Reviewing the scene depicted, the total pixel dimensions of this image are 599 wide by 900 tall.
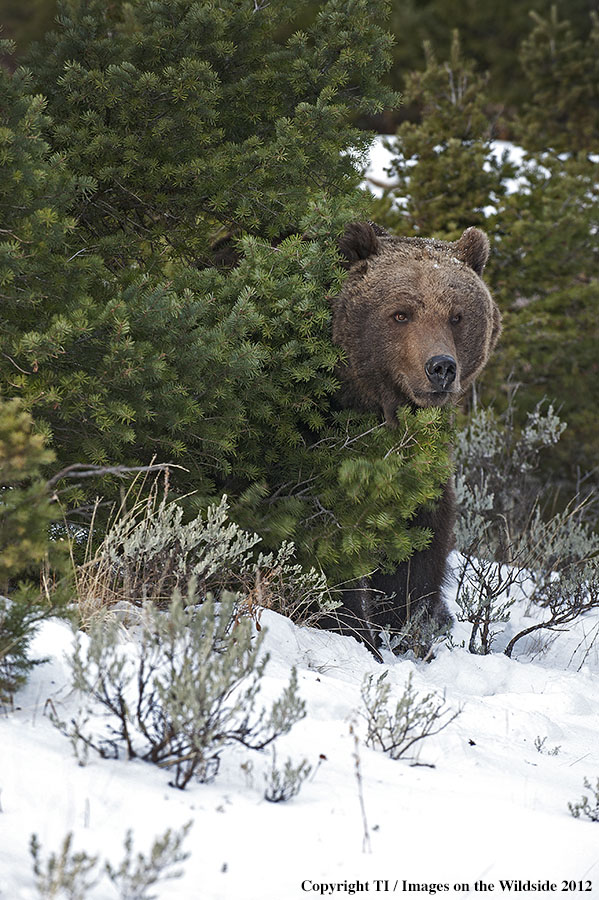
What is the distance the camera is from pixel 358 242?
196 inches

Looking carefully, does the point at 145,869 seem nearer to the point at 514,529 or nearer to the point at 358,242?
the point at 358,242

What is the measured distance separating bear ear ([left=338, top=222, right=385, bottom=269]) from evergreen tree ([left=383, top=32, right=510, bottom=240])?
209 inches

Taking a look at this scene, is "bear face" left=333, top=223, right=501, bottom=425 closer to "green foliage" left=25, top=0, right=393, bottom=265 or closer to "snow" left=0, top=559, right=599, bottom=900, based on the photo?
"green foliage" left=25, top=0, right=393, bottom=265

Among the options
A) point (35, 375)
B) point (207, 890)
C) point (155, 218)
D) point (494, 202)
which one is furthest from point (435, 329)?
point (494, 202)

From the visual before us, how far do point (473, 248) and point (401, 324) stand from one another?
0.89m

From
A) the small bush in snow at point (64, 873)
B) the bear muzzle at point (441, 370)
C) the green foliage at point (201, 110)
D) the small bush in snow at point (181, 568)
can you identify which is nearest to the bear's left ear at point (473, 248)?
the green foliage at point (201, 110)

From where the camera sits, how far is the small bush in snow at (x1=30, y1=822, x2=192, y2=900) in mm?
1979

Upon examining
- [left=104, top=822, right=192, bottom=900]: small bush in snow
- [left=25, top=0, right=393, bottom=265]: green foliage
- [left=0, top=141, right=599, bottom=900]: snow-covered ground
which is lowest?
[left=0, top=141, right=599, bottom=900]: snow-covered ground

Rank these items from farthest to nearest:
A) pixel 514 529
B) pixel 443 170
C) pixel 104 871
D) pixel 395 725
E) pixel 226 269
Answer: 1. pixel 443 170
2. pixel 514 529
3. pixel 226 269
4. pixel 395 725
5. pixel 104 871

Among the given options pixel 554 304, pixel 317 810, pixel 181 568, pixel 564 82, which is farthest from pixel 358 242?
pixel 564 82

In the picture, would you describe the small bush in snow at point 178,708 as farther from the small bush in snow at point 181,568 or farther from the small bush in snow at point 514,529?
the small bush in snow at point 514,529

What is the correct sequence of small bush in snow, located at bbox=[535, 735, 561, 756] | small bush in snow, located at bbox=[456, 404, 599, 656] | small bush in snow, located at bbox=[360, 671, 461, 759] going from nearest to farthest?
small bush in snow, located at bbox=[360, 671, 461, 759] < small bush in snow, located at bbox=[535, 735, 561, 756] < small bush in snow, located at bbox=[456, 404, 599, 656]

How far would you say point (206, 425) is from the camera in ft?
13.7

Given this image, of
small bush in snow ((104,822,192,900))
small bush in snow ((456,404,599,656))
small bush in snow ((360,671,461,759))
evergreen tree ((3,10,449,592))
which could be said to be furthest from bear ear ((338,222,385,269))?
small bush in snow ((104,822,192,900))
